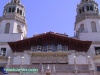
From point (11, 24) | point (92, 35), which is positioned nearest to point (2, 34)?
point (11, 24)

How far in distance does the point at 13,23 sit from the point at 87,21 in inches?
537

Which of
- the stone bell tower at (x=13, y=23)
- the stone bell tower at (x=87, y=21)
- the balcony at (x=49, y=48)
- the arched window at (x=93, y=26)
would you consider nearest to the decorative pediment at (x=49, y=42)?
the balcony at (x=49, y=48)

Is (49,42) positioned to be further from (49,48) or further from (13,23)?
(13,23)

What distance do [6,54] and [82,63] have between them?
12.5 metres

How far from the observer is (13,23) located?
46.4 meters

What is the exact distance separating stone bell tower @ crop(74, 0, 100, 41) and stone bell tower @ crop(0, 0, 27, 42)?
10.4 meters

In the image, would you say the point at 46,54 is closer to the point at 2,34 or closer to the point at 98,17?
the point at 2,34

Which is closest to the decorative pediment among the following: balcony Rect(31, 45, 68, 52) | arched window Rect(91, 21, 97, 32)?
balcony Rect(31, 45, 68, 52)

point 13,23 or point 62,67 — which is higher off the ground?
point 13,23

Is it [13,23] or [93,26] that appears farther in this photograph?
[13,23]

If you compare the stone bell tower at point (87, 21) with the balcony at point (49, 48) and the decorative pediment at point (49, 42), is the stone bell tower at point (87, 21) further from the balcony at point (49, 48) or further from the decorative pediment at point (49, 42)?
the balcony at point (49, 48)

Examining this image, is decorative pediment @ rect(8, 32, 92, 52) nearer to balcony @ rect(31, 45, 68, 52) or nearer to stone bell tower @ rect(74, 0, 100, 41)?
balcony @ rect(31, 45, 68, 52)

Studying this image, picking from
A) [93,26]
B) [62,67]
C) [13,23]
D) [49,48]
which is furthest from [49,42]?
[93,26]

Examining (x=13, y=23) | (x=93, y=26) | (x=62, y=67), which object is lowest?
(x=62, y=67)
